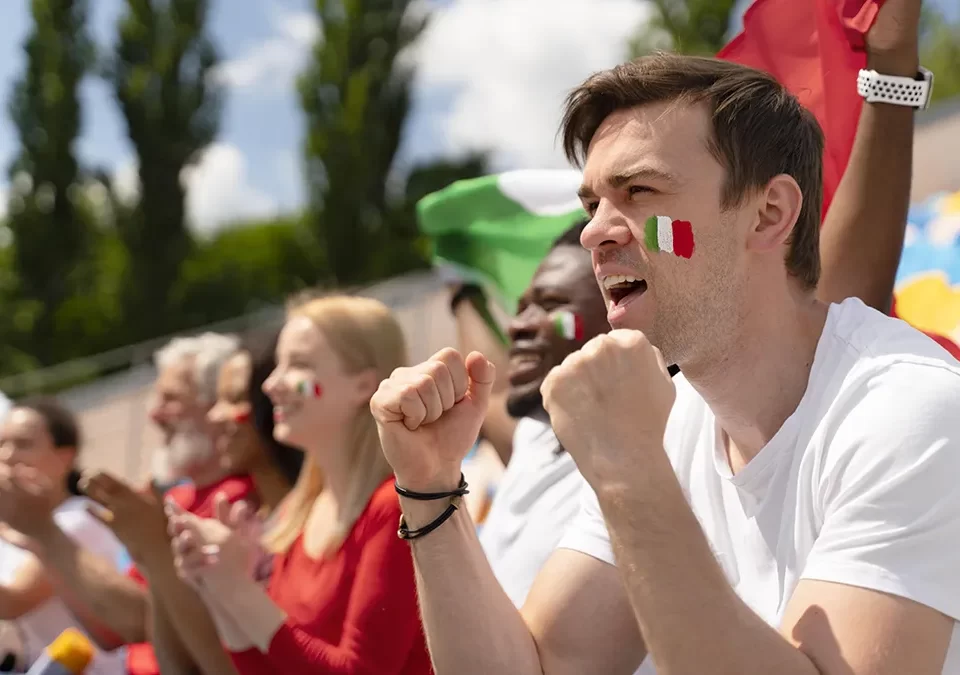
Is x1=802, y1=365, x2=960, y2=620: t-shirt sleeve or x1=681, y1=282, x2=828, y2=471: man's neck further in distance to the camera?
x1=681, y1=282, x2=828, y2=471: man's neck

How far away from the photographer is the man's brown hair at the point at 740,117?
1671mm

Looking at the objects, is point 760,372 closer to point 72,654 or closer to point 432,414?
point 432,414

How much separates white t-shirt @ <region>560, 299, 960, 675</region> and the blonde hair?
1003 mm

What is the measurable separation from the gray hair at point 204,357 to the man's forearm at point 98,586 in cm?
102

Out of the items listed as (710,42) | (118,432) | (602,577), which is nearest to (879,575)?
(602,577)

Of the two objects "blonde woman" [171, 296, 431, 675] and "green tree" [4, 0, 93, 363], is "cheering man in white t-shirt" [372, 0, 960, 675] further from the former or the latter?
"green tree" [4, 0, 93, 363]

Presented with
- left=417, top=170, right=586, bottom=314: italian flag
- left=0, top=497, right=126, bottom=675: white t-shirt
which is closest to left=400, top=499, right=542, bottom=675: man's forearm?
left=0, top=497, right=126, bottom=675: white t-shirt

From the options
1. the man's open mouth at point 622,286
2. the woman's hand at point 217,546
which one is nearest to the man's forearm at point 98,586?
the woman's hand at point 217,546

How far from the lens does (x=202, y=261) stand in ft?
75.9

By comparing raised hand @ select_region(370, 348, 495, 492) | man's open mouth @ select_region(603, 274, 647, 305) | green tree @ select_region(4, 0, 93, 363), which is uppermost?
man's open mouth @ select_region(603, 274, 647, 305)

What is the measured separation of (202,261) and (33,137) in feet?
20.5

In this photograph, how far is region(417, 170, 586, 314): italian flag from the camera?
4.15m

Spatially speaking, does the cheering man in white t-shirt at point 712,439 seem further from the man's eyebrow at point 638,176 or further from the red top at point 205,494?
the red top at point 205,494

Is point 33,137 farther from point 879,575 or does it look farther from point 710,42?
point 879,575
